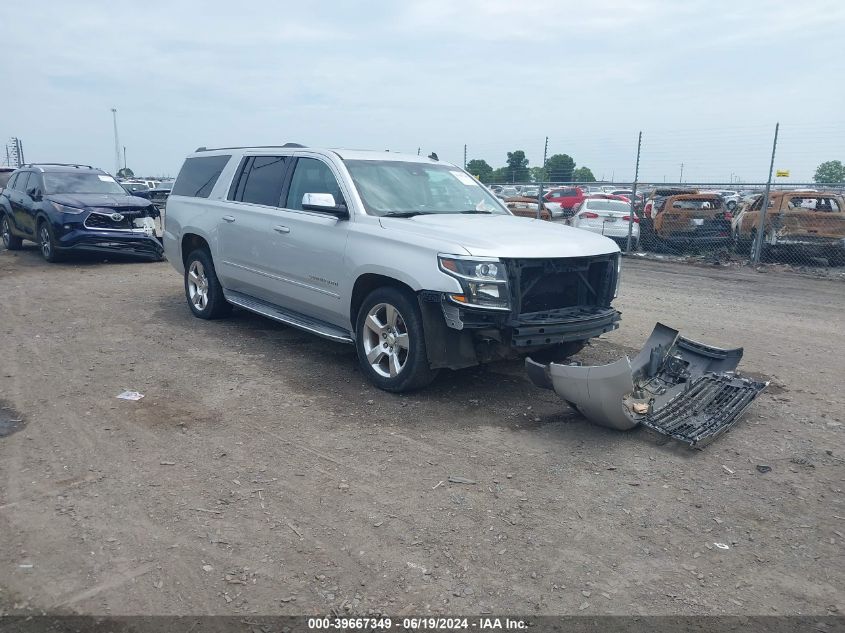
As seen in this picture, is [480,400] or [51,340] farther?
[51,340]

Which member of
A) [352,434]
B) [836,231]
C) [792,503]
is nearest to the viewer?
[792,503]

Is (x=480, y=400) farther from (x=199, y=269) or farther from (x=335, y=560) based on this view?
(x=199, y=269)

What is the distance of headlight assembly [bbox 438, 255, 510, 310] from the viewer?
4.96 meters

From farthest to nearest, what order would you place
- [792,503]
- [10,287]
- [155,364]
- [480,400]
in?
[10,287] < [155,364] < [480,400] < [792,503]

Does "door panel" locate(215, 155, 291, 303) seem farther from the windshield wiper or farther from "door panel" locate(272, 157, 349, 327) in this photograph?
the windshield wiper

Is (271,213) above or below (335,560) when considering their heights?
above

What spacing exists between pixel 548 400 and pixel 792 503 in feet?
6.51

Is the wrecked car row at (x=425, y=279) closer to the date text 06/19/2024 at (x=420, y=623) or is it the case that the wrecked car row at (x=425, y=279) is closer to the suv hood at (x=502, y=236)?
the suv hood at (x=502, y=236)

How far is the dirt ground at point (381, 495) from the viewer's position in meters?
3.10

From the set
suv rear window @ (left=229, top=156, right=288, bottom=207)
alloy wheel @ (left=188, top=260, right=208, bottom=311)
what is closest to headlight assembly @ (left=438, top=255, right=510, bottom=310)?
suv rear window @ (left=229, top=156, right=288, bottom=207)

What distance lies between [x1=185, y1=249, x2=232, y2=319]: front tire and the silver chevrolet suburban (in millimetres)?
146

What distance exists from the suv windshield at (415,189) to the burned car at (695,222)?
1007cm

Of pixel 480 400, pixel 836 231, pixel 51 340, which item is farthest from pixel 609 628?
pixel 836 231

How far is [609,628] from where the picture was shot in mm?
2869
